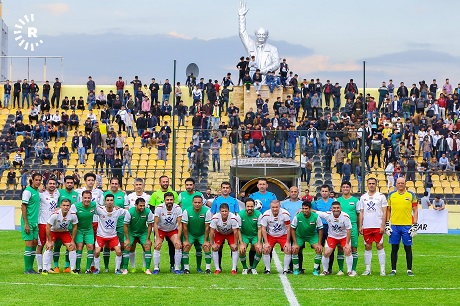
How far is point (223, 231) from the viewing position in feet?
64.3

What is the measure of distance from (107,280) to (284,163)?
804 inches

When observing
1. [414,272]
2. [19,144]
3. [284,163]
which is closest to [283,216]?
[414,272]

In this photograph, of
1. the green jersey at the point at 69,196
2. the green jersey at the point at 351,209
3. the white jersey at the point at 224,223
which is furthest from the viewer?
the green jersey at the point at 69,196

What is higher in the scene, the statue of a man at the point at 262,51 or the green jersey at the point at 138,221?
the statue of a man at the point at 262,51

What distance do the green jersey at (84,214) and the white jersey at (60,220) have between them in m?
0.13

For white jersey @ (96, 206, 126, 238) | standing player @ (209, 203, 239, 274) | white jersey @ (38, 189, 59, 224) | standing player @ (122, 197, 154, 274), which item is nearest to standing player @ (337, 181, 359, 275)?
standing player @ (209, 203, 239, 274)

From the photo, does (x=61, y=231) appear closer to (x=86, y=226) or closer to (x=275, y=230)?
(x=86, y=226)

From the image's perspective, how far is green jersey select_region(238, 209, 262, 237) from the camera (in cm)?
1961

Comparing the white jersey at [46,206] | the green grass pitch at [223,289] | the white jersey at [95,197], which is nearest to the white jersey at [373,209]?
the green grass pitch at [223,289]

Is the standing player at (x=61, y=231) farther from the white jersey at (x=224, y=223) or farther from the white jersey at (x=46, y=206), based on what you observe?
the white jersey at (x=224, y=223)

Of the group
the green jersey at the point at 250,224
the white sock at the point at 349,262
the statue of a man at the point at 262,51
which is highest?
the statue of a man at the point at 262,51

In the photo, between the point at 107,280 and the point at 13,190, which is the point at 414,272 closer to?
the point at 107,280

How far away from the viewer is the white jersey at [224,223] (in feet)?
63.8

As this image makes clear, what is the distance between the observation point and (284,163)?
37.9 m
